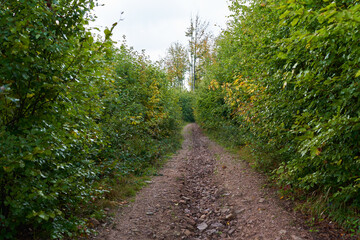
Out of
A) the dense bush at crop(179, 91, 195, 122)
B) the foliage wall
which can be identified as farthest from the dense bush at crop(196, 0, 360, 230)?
the dense bush at crop(179, 91, 195, 122)

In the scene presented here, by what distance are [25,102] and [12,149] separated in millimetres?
823

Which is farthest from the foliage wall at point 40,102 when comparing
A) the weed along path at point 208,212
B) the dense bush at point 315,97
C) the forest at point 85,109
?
the dense bush at point 315,97

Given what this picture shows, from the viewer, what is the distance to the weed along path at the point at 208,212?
425 centimetres

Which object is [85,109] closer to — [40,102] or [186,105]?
[40,102]

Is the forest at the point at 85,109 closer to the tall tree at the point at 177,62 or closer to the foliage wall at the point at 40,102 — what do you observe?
the foliage wall at the point at 40,102

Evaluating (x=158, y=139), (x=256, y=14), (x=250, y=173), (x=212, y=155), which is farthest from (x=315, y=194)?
(x=158, y=139)

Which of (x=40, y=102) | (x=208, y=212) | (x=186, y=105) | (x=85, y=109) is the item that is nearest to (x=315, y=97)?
(x=208, y=212)

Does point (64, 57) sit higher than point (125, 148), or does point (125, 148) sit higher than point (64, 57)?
point (64, 57)

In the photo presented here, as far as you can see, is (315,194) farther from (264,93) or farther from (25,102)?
(25,102)

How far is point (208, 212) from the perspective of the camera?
5.53 meters

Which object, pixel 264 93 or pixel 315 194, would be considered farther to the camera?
pixel 264 93

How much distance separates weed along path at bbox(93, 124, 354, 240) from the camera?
4250 millimetres

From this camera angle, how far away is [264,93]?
5.50 metres

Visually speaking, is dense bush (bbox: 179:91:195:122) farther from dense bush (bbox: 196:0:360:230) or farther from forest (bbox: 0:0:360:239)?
forest (bbox: 0:0:360:239)
